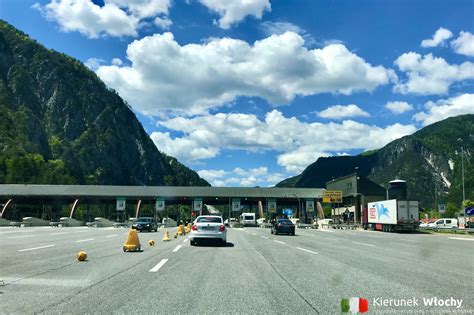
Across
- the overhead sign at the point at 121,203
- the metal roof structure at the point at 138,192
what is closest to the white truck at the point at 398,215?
the metal roof structure at the point at 138,192

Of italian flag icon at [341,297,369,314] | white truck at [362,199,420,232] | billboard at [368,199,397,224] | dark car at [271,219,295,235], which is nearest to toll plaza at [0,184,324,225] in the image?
billboard at [368,199,397,224]

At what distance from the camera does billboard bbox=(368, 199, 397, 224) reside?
48.7m

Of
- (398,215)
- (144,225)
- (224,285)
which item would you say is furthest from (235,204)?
(224,285)

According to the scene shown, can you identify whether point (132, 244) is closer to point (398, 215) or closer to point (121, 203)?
point (398, 215)

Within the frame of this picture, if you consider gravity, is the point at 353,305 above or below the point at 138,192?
below

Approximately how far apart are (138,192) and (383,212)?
5233 cm

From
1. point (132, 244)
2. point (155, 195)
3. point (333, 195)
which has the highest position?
point (155, 195)

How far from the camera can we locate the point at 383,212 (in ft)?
172

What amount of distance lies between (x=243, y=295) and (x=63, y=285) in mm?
3922

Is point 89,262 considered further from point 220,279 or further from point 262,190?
point 262,190

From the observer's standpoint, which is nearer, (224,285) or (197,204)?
(224,285)

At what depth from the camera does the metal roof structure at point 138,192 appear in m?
84.5

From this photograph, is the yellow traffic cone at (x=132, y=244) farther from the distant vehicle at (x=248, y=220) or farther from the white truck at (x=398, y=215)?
the distant vehicle at (x=248, y=220)

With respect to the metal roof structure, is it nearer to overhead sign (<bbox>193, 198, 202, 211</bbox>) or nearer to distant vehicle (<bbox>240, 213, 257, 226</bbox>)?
overhead sign (<bbox>193, 198, 202, 211</bbox>)
